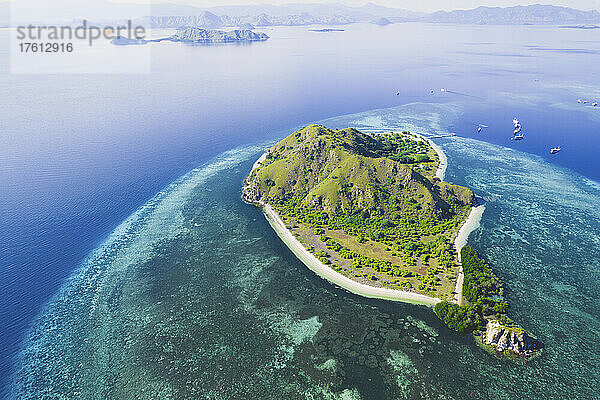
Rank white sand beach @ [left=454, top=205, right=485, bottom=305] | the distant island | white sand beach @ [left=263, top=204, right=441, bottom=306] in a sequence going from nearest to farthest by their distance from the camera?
the distant island
white sand beach @ [left=263, top=204, right=441, bottom=306]
white sand beach @ [left=454, top=205, right=485, bottom=305]

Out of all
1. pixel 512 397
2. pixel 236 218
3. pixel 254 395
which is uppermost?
pixel 236 218

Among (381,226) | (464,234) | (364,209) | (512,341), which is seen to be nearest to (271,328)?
(512,341)

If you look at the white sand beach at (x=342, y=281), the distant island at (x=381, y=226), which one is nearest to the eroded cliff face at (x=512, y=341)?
the distant island at (x=381, y=226)

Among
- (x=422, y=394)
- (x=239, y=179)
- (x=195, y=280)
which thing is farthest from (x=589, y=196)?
(x=195, y=280)

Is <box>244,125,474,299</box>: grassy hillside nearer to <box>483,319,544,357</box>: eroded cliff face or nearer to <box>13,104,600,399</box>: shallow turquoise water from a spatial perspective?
<box>13,104,600,399</box>: shallow turquoise water

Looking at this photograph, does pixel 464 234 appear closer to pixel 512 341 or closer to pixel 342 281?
pixel 512 341

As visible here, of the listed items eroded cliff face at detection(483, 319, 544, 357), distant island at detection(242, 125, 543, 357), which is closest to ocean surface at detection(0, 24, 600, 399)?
eroded cliff face at detection(483, 319, 544, 357)

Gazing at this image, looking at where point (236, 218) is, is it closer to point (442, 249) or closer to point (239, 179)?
point (239, 179)

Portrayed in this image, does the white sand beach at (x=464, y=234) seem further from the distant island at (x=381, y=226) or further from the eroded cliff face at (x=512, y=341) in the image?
the eroded cliff face at (x=512, y=341)
